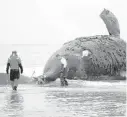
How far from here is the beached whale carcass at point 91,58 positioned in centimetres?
1791

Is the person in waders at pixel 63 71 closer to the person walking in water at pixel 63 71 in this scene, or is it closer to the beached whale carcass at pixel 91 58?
the person walking in water at pixel 63 71

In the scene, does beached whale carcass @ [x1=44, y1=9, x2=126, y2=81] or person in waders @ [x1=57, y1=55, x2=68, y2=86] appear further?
beached whale carcass @ [x1=44, y1=9, x2=126, y2=81]

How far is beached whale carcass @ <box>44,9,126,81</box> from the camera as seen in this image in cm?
1791

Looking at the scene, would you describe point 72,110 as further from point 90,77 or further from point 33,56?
point 33,56

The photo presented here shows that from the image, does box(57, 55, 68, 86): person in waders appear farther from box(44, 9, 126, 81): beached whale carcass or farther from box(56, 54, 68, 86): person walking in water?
box(44, 9, 126, 81): beached whale carcass

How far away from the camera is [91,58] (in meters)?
18.4

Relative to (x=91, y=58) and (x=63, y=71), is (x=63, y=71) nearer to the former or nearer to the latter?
(x=63, y=71)

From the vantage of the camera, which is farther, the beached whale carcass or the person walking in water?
the beached whale carcass

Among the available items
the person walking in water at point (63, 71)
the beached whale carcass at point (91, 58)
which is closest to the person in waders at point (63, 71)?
the person walking in water at point (63, 71)

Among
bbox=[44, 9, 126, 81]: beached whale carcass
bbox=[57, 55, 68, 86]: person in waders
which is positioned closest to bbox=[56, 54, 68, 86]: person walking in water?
bbox=[57, 55, 68, 86]: person in waders

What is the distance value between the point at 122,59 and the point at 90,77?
1626 mm

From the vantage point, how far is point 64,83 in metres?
15.8

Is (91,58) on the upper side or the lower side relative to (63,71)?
upper

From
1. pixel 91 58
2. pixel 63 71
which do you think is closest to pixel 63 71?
pixel 63 71
